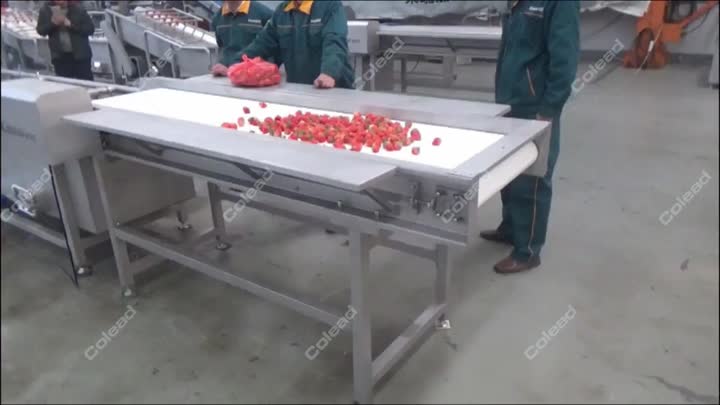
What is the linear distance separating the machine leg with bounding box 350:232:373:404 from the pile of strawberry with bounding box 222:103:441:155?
11.1 inches

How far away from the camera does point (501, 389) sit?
173cm

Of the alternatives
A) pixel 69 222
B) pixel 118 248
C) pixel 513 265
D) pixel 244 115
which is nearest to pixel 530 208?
→ pixel 513 265

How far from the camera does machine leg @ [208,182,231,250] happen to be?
2586 millimetres

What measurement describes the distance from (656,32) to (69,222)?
6.72 metres

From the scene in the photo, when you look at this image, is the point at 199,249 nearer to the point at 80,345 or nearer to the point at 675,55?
the point at 80,345

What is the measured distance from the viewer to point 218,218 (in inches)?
104

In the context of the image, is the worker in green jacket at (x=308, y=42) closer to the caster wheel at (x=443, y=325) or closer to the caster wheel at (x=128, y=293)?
the caster wheel at (x=443, y=325)

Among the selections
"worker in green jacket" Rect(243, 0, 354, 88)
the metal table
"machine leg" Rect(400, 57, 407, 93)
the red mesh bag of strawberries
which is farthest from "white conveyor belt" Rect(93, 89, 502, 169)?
"machine leg" Rect(400, 57, 407, 93)

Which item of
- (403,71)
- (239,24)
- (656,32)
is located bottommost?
(403,71)

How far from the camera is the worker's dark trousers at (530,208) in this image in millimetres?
2258

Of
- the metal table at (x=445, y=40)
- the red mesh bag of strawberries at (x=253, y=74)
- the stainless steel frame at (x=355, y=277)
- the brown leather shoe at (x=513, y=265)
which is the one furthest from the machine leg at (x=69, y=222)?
the metal table at (x=445, y=40)

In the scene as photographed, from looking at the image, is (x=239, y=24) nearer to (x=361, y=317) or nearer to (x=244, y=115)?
(x=244, y=115)

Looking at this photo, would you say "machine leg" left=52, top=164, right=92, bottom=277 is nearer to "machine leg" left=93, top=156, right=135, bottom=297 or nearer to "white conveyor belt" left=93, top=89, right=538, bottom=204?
"machine leg" left=93, top=156, right=135, bottom=297

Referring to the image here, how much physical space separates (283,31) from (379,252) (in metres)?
1.24
